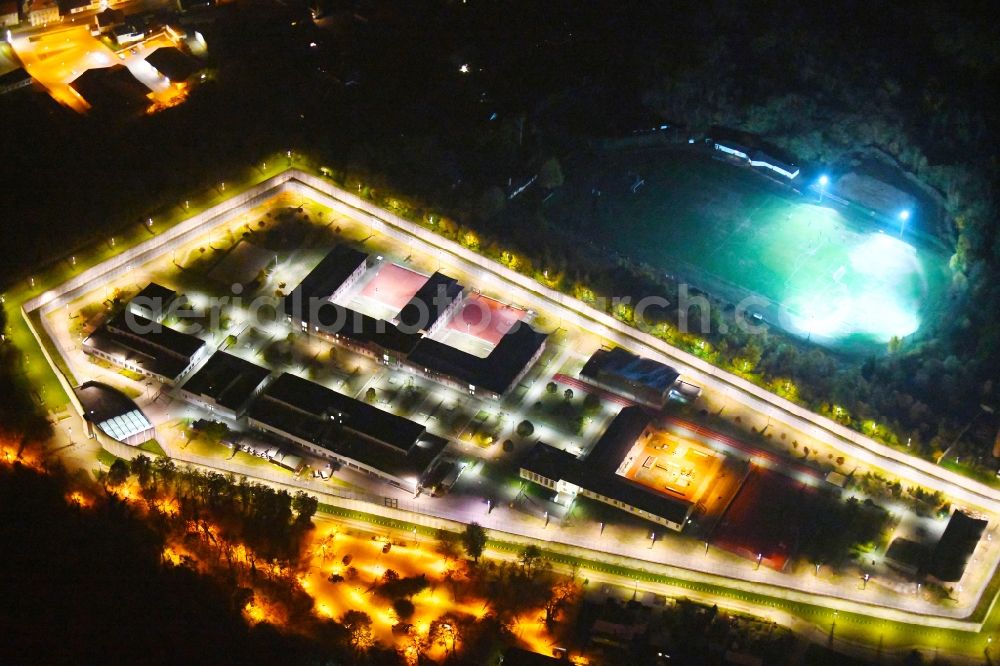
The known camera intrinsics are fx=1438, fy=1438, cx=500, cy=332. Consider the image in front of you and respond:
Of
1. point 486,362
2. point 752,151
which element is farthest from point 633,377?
point 752,151

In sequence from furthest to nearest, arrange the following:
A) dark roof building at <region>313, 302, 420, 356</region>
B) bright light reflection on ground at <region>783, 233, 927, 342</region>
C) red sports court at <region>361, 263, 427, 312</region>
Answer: bright light reflection on ground at <region>783, 233, 927, 342</region> < red sports court at <region>361, 263, 427, 312</region> < dark roof building at <region>313, 302, 420, 356</region>

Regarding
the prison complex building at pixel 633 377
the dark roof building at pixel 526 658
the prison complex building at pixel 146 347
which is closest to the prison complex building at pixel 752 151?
the prison complex building at pixel 633 377

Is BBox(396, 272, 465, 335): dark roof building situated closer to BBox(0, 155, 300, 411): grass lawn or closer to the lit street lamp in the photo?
BBox(0, 155, 300, 411): grass lawn

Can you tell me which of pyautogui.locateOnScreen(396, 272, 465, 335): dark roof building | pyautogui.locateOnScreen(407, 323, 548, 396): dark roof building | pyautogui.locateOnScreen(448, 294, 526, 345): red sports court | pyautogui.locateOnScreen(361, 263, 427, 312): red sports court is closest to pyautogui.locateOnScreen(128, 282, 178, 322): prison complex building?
pyautogui.locateOnScreen(361, 263, 427, 312): red sports court

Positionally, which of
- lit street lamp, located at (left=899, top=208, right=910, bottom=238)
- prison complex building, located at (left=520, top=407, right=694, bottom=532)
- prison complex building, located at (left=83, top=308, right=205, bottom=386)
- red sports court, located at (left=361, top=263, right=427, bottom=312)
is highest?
lit street lamp, located at (left=899, top=208, right=910, bottom=238)

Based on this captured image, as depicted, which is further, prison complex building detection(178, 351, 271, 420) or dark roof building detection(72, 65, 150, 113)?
dark roof building detection(72, 65, 150, 113)

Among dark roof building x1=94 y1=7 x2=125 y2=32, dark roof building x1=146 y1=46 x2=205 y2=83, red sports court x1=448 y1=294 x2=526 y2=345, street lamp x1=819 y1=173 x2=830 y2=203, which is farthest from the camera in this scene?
dark roof building x1=94 y1=7 x2=125 y2=32

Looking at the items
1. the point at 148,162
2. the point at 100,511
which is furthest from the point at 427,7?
A: the point at 100,511
